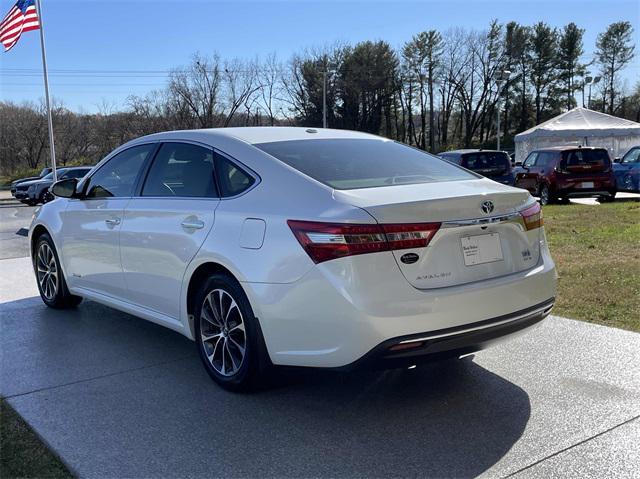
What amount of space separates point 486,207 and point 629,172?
1750 centimetres

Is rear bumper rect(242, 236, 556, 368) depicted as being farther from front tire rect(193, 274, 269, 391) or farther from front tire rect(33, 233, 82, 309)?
front tire rect(33, 233, 82, 309)

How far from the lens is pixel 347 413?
3490 mm

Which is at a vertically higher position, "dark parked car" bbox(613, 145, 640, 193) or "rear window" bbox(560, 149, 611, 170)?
"rear window" bbox(560, 149, 611, 170)

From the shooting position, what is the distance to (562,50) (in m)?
68.1

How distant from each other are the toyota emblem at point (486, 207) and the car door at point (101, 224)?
8.83 feet

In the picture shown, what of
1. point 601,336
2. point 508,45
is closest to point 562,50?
point 508,45

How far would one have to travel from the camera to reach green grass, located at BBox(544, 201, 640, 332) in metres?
5.37

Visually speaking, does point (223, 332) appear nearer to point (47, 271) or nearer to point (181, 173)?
point (181, 173)

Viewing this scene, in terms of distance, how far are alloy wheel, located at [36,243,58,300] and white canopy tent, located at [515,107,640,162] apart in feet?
94.4

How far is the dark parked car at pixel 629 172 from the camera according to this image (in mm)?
18356

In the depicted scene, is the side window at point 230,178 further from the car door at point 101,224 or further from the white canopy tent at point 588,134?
the white canopy tent at point 588,134

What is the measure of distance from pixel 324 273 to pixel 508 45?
73224 mm

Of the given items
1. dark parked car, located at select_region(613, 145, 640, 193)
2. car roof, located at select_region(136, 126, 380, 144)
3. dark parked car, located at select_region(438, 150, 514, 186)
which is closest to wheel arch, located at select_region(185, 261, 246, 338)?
car roof, located at select_region(136, 126, 380, 144)

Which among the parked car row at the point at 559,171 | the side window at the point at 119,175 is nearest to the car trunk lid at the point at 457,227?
the side window at the point at 119,175
